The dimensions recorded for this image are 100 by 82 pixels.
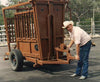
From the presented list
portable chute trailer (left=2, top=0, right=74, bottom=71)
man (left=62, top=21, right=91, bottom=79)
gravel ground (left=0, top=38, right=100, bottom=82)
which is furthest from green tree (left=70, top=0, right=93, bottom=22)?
man (left=62, top=21, right=91, bottom=79)

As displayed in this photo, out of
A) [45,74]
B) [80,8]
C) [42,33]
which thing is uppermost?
[80,8]

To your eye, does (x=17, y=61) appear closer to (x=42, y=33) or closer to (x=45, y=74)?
(x=45, y=74)

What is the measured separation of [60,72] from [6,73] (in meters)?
1.94

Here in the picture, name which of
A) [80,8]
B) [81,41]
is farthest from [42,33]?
[80,8]

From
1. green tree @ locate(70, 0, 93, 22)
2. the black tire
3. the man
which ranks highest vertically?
green tree @ locate(70, 0, 93, 22)

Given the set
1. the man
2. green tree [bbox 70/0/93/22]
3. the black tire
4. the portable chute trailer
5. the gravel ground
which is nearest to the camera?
the man

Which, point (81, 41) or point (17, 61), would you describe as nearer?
point (81, 41)

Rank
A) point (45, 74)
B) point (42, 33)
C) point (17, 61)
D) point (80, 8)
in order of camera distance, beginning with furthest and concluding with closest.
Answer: point (80, 8), point (17, 61), point (45, 74), point (42, 33)

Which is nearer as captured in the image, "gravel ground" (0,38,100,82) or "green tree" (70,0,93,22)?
"gravel ground" (0,38,100,82)

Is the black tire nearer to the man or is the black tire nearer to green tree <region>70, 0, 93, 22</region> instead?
the man

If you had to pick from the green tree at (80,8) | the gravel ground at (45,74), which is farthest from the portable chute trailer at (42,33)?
the green tree at (80,8)

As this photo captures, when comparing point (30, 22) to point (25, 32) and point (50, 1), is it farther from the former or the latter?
point (50, 1)

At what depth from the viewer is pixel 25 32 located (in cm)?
728

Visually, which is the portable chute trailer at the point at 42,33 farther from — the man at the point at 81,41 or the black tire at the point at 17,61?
the man at the point at 81,41
